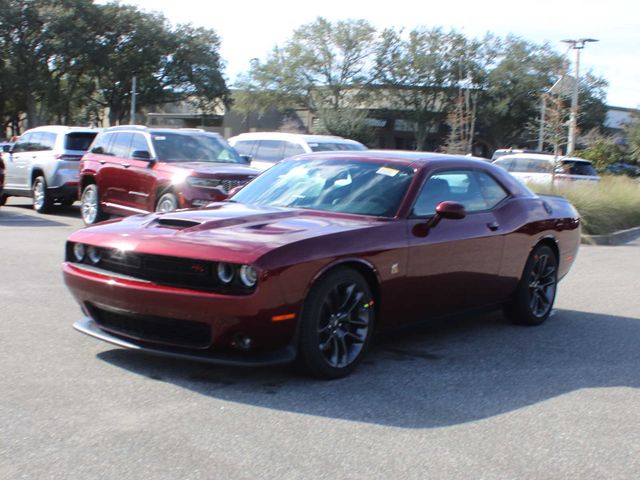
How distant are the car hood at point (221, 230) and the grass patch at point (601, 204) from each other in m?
11.7

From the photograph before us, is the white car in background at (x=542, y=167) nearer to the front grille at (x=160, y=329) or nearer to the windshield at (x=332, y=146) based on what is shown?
the windshield at (x=332, y=146)

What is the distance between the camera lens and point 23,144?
17797 mm

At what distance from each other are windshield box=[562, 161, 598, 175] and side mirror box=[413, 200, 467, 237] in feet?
63.9

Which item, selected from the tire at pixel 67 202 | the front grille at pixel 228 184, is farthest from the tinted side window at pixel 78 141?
the front grille at pixel 228 184

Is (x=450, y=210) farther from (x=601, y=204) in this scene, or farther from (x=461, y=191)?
(x=601, y=204)

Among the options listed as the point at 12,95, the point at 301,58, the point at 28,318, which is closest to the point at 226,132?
the point at 301,58

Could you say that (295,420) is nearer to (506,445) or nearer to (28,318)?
(506,445)

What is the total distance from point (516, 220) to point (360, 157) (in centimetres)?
152

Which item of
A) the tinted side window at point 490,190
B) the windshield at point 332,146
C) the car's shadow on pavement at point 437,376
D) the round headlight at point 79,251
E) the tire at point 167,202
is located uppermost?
the windshield at point 332,146

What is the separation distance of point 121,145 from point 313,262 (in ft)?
32.6

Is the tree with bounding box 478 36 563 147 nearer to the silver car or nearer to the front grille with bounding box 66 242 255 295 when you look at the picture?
the silver car

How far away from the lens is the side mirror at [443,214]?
19.4 ft

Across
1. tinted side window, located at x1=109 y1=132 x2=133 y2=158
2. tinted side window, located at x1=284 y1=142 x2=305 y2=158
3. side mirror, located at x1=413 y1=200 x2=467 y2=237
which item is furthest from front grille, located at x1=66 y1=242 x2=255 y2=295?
tinted side window, located at x1=284 y1=142 x2=305 y2=158

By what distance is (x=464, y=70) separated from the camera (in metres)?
65.3
